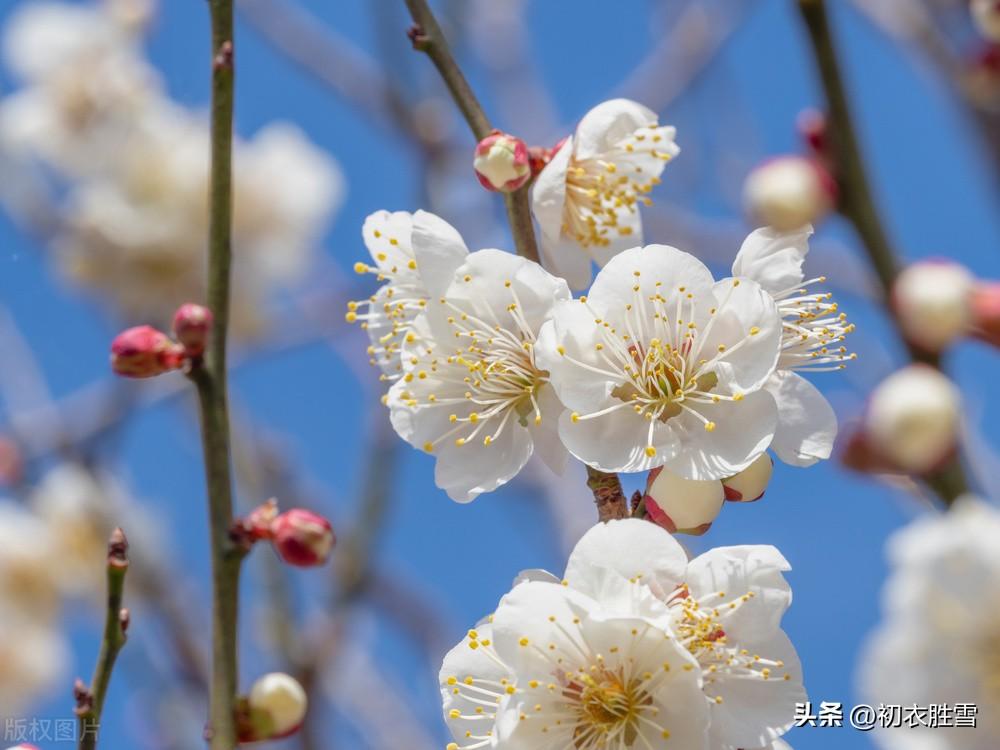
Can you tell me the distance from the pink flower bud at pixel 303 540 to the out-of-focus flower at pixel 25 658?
9.10ft

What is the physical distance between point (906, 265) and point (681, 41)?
3.42 m

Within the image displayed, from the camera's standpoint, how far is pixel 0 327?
3.68 meters

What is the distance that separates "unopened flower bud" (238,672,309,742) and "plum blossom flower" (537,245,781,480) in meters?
0.35

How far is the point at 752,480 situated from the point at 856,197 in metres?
0.51

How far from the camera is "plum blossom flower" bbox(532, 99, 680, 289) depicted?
4.93 feet

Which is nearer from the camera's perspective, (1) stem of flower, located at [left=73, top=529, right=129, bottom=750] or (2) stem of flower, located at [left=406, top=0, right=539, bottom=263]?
(1) stem of flower, located at [left=73, top=529, right=129, bottom=750]

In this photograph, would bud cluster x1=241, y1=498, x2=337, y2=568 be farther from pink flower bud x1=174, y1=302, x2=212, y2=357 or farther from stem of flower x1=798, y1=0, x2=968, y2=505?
stem of flower x1=798, y1=0, x2=968, y2=505

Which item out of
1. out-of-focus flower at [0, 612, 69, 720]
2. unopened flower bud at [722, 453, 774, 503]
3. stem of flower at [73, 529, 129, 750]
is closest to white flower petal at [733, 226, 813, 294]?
unopened flower bud at [722, 453, 774, 503]

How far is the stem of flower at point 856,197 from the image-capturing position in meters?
0.77

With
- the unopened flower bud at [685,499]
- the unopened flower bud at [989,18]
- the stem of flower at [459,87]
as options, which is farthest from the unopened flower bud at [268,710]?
the unopened flower bud at [989,18]

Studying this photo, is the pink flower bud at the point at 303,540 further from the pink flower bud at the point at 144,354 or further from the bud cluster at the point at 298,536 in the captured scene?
the pink flower bud at the point at 144,354

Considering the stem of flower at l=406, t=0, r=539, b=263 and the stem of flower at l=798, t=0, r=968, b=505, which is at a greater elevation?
the stem of flower at l=406, t=0, r=539, b=263

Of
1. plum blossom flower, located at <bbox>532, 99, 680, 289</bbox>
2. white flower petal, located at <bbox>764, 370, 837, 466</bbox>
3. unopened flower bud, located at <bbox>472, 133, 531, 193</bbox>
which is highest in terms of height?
plum blossom flower, located at <bbox>532, 99, 680, 289</bbox>

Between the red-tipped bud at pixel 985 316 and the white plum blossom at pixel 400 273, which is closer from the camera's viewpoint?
the red-tipped bud at pixel 985 316
